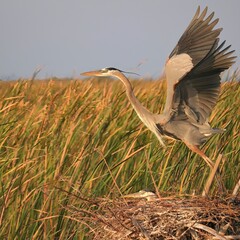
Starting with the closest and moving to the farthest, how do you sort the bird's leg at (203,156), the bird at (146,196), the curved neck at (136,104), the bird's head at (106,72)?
1. the bird at (146,196)
2. the bird's leg at (203,156)
3. the curved neck at (136,104)
4. the bird's head at (106,72)

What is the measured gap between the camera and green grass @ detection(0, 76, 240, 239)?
455 centimetres

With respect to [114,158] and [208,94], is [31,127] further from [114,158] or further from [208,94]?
[208,94]

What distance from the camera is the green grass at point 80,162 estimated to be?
14.9ft

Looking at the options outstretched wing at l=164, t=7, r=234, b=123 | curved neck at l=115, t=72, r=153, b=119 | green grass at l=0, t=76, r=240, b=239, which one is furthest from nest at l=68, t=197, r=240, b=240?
curved neck at l=115, t=72, r=153, b=119

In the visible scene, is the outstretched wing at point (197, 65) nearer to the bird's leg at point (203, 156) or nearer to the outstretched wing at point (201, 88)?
the outstretched wing at point (201, 88)

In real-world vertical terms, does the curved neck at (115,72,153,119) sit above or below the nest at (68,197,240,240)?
above

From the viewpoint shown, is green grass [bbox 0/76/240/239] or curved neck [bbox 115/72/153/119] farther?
curved neck [bbox 115/72/153/119]

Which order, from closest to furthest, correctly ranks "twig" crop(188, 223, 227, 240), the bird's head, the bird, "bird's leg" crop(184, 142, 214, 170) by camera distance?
"twig" crop(188, 223, 227, 240) < the bird < "bird's leg" crop(184, 142, 214, 170) < the bird's head

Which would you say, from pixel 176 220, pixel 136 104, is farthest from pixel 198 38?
pixel 176 220

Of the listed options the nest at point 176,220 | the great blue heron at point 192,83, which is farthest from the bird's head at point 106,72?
the nest at point 176,220

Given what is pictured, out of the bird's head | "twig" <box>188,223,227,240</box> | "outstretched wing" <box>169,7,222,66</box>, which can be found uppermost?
"outstretched wing" <box>169,7,222,66</box>

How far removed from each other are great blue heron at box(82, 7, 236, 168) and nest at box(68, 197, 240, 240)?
40.2 inches

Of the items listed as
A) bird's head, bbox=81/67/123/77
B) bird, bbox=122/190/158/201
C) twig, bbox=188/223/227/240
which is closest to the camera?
twig, bbox=188/223/227/240

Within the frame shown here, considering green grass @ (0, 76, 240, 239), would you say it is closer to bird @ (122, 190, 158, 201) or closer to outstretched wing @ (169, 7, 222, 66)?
bird @ (122, 190, 158, 201)
